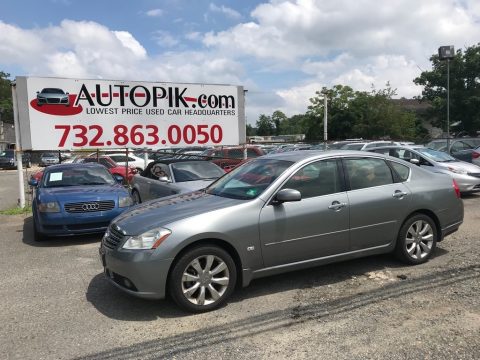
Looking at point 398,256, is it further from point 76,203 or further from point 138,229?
point 76,203

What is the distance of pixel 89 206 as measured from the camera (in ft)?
25.9

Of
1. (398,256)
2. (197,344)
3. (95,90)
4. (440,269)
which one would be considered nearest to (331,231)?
(398,256)

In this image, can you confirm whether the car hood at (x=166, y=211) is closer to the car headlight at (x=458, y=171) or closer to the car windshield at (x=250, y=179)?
the car windshield at (x=250, y=179)

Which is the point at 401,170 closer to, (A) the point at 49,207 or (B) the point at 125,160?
(A) the point at 49,207

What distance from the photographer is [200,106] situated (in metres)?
13.8

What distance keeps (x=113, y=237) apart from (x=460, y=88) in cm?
4060

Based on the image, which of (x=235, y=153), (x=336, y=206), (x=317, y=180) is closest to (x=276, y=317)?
(x=336, y=206)

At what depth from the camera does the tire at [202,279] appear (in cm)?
438

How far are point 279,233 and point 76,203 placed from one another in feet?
14.6

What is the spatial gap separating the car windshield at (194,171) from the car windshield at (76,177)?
1.39 metres

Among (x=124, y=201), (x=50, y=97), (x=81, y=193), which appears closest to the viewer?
(x=81, y=193)

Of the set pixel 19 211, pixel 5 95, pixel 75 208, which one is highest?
pixel 5 95

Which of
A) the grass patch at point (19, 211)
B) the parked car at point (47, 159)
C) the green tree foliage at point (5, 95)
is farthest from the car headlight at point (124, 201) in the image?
the green tree foliage at point (5, 95)

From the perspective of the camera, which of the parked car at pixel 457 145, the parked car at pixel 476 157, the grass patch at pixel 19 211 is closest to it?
the grass patch at pixel 19 211
